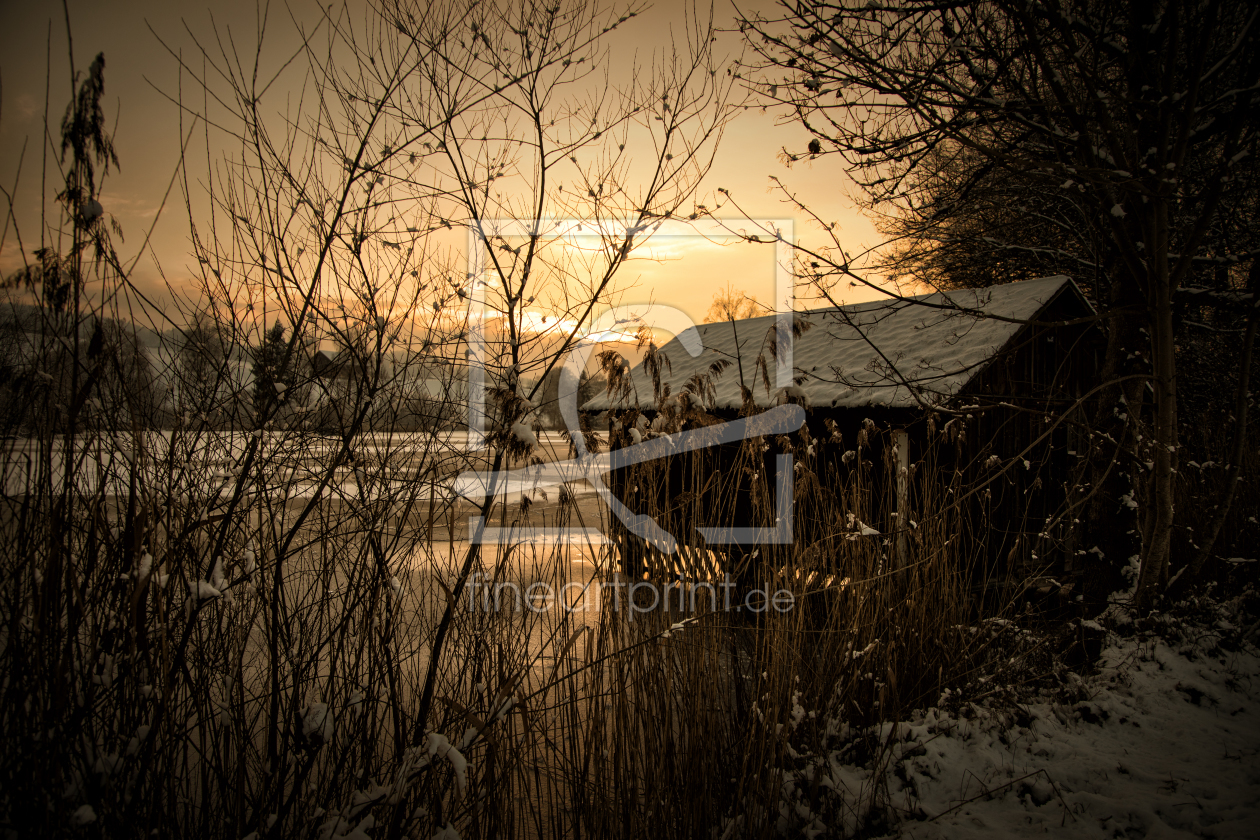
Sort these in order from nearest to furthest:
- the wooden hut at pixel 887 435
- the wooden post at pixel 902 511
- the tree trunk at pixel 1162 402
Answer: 1. the wooden hut at pixel 887 435
2. the wooden post at pixel 902 511
3. the tree trunk at pixel 1162 402

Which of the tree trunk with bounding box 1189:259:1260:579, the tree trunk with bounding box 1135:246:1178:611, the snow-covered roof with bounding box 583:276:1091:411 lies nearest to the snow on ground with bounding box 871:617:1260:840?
the tree trunk with bounding box 1135:246:1178:611

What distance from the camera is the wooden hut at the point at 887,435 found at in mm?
2734

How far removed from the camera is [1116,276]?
13.2 feet

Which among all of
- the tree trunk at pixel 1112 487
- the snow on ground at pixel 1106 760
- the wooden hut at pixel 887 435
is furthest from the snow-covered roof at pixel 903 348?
the snow on ground at pixel 1106 760

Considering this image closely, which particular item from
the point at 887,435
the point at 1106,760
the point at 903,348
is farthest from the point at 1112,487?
→ the point at 903,348

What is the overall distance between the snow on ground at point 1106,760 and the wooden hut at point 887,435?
0.73m

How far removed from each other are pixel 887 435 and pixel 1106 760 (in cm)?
381

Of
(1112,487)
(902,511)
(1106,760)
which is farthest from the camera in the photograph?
(1112,487)

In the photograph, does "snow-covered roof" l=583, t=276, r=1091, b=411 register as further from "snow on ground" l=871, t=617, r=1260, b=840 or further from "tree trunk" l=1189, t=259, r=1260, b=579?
"snow on ground" l=871, t=617, r=1260, b=840

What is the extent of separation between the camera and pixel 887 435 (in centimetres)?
615

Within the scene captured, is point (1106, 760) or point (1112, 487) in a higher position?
point (1112, 487)

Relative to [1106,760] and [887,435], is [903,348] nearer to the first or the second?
[887,435]

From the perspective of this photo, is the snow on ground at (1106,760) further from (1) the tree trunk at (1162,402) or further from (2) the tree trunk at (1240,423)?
(2) the tree trunk at (1240,423)

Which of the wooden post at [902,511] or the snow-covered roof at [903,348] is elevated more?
the snow-covered roof at [903,348]
